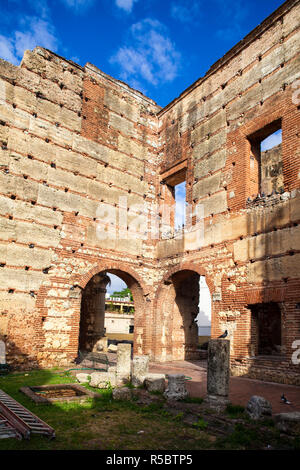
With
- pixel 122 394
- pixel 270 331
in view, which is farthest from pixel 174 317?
pixel 122 394

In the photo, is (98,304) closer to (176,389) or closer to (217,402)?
(176,389)

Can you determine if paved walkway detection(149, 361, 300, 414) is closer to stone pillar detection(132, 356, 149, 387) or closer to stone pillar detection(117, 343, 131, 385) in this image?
stone pillar detection(132, 356, 149, 387)

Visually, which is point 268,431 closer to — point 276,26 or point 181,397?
point 181,397

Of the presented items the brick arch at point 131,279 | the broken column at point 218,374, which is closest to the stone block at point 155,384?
the broken column at point 218,374

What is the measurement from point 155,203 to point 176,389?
31.8ft

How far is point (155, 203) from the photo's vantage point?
15.7 metres

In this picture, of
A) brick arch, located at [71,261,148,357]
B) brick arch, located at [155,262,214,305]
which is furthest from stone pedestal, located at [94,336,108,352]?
brick arch, located at [155,262,214,305]

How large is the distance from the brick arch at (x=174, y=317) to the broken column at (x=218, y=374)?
6.65 meters

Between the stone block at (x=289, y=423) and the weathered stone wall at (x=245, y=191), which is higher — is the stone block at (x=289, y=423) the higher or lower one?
the lower one

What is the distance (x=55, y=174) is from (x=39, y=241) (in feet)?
8.43

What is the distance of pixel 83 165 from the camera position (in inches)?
533

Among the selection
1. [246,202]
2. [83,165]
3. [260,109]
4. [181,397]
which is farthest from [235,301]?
[83,165]

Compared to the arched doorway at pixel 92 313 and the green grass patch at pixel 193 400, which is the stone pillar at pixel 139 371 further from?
the arched doorway at pixel 92 313

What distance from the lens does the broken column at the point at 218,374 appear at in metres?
6.47
